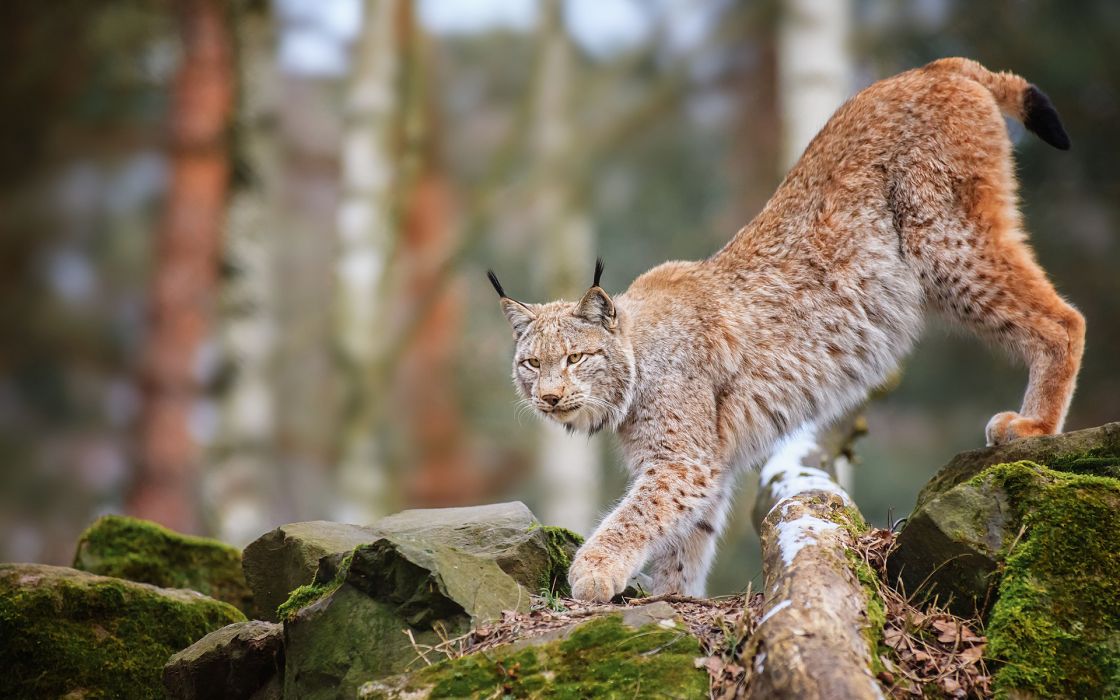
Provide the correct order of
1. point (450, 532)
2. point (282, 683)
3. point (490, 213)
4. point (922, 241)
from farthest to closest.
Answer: point (490, 213)
point (922, 241)
point (450, 532)
point (282, 683)

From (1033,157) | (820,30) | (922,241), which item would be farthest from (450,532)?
(1033,157)

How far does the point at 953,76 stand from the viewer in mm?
5871

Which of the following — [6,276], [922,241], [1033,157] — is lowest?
[922,241]

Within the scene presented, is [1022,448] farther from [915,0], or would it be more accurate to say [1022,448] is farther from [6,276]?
[6,276]

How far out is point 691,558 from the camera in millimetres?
5840

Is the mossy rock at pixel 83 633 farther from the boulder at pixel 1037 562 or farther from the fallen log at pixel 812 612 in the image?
the boulder at pixel 1037 562

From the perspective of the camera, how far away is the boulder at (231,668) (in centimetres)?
431

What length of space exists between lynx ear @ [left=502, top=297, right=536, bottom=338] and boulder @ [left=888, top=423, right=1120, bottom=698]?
272 centimetres

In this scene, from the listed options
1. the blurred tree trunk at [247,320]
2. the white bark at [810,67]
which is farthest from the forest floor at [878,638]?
the blurred tree trunk at [247,320]

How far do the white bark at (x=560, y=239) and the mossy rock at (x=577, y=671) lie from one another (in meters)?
9.72

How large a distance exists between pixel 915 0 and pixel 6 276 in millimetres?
13681

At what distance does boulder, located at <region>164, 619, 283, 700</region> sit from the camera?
4.31 metres

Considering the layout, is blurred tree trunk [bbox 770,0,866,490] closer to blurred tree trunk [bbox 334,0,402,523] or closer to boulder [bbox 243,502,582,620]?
blurred tree trunk [bbox 334,0,402,523]

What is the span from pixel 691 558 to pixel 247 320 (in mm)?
8684
